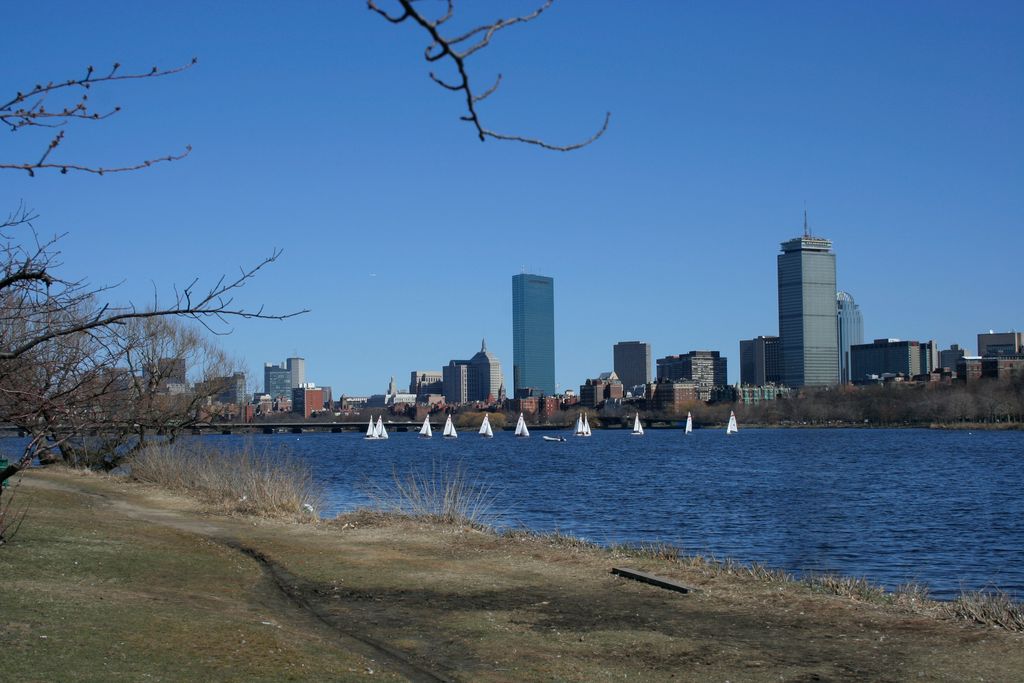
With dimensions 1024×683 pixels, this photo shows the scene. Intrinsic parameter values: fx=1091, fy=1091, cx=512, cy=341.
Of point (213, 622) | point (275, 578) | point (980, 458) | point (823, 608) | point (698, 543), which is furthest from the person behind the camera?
point (980, 458)

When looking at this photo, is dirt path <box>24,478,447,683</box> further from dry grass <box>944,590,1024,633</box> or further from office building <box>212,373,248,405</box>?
office building <box>212,373,248,405</box>

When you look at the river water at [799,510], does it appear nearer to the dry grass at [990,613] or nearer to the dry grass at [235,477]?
the dry grass at [235,477]

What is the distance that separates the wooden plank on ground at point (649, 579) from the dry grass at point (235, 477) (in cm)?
1114

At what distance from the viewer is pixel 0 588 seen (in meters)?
12.7

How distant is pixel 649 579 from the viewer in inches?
644

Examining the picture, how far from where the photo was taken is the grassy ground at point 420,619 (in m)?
10.5

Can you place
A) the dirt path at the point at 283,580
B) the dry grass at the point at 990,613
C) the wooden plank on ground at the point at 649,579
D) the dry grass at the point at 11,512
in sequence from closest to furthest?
1. the dirt path at the point at 283,580
2. the dry grass at the point at 990,613
3. the wooden plank on ground at the point at 649,579
4. the dry grass at the point at 11,512

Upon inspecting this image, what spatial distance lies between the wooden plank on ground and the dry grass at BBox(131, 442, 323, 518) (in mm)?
11141

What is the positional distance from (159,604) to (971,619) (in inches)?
392

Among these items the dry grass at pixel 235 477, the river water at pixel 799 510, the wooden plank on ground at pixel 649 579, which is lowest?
the river water at pixel 799 510

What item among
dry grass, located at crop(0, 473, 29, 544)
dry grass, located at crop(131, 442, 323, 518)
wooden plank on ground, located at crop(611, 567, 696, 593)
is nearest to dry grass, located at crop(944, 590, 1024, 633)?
wooden plank on ground, located at crop(611, 567, 696, 593)

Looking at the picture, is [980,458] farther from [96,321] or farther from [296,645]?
[96,321]

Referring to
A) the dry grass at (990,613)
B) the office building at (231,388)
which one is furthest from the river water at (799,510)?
the dry grass at (990,613)

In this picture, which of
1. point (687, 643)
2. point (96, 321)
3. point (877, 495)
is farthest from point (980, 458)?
point (96, 321)
